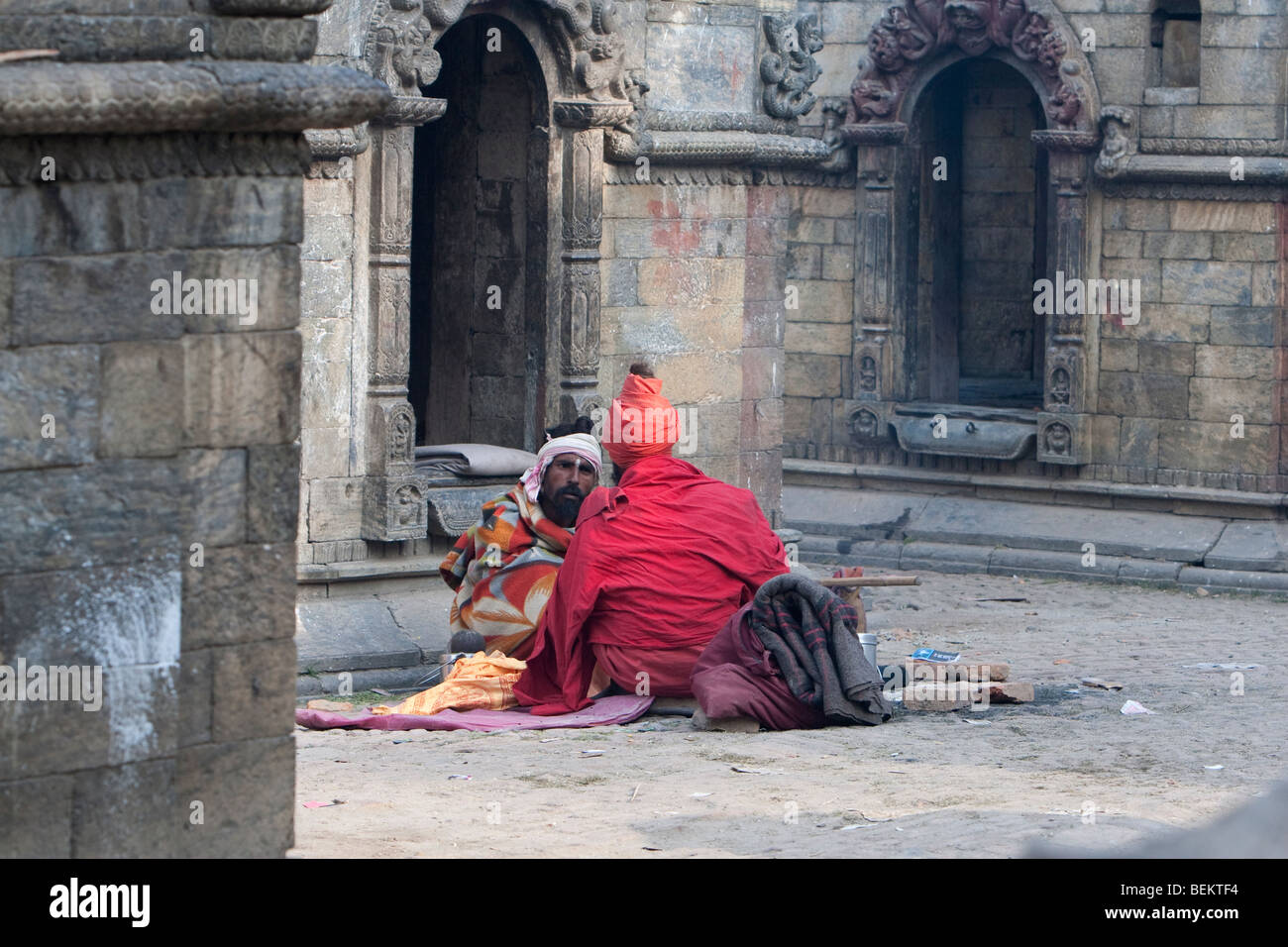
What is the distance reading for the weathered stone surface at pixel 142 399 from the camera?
566cm

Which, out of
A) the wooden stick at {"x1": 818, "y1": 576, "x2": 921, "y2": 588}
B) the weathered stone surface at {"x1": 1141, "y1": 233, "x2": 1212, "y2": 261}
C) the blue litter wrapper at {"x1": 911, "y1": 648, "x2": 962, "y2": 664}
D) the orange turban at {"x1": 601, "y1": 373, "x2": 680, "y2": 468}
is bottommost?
the blue litter wrapper at {"x1": 911, "y1": 648, "x2": 962, "y2": 664}

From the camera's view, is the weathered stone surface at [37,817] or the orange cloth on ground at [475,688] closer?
the weathered stone surface at [37,817]

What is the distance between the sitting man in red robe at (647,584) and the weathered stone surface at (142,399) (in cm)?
380

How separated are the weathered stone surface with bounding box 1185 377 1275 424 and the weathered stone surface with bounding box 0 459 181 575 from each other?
10.2m

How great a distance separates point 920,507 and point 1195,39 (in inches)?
146

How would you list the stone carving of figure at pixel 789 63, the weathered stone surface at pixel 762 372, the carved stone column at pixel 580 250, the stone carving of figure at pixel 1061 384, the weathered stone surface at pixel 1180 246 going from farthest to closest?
the stone carving of figure at pixel 1061 384, the weathered stone surface at pixel 1180 246, the weathered stone surface at pixel 762 372, the stone carving of figure at pixel 789 63, the carved stone column at pixel 580 250

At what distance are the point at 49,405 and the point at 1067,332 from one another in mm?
10587

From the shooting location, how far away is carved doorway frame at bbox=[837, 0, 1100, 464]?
15.1 m

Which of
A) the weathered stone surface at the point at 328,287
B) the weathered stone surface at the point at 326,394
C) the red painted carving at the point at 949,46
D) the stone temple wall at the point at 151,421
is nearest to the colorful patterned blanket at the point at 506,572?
the weathered stone surface at the point at 326,394

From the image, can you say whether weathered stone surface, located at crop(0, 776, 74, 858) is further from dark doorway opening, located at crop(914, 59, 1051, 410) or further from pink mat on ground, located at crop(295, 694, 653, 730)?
dark doorway opening, located at crop(914, 59, 1051, 410)

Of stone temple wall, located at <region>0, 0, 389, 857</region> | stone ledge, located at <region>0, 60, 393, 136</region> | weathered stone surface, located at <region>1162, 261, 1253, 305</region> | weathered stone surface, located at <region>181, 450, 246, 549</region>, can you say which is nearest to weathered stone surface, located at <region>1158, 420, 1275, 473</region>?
weathered stone surface, located at <region>1162, 261, 1253, 305</region>

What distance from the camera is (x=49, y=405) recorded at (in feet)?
18.2

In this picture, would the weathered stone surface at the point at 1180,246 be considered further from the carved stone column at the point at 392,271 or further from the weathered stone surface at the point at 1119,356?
the carved stone column at the point at 392,271

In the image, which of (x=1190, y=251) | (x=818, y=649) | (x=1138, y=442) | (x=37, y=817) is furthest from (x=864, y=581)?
(x=1190, y=251)
